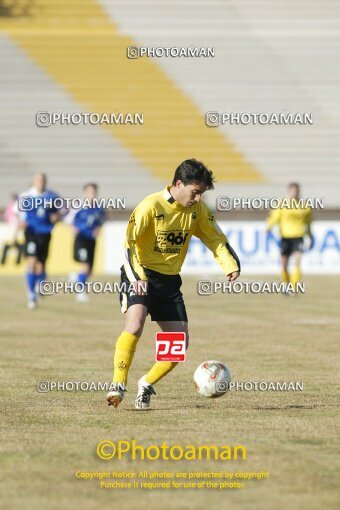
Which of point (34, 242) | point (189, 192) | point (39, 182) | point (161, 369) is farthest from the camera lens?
point (34, 242)

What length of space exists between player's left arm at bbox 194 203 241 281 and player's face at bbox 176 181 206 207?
355mm

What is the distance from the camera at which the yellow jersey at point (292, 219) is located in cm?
2491

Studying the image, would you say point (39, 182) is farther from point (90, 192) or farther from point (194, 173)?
point (194, 173)

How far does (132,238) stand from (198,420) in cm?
150

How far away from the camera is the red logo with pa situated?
8859mm

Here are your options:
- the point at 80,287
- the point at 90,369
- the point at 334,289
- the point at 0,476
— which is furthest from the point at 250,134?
the point at 0,476

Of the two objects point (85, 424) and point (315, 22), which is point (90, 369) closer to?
point (85, 424)

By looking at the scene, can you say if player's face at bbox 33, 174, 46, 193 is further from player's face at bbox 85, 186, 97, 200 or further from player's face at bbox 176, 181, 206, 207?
player's face at bbox 176, 181, 206, 207

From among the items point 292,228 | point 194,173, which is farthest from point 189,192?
point 292,228

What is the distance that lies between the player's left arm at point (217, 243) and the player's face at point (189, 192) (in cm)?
36

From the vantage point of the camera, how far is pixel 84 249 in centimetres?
2344

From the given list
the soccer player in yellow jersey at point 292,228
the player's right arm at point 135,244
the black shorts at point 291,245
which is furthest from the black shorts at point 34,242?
the player's right arm at point 135,244

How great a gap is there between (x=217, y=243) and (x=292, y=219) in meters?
16.3

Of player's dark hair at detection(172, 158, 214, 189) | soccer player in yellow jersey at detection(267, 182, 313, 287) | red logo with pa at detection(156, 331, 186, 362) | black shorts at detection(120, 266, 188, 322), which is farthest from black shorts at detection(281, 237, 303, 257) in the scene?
player's dark hair at detection(172, 158, 214, 189)
